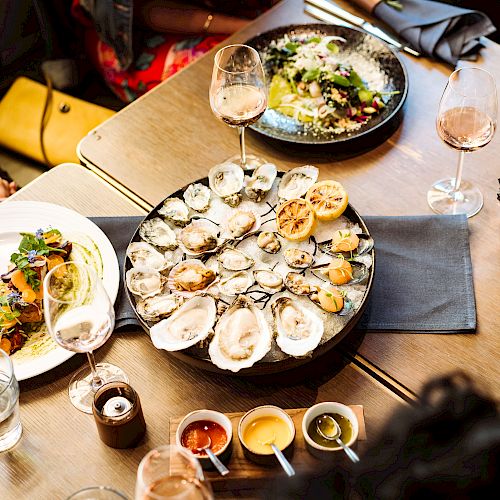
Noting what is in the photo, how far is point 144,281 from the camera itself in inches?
53.8

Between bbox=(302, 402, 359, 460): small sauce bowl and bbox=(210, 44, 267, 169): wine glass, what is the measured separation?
2.19 feet

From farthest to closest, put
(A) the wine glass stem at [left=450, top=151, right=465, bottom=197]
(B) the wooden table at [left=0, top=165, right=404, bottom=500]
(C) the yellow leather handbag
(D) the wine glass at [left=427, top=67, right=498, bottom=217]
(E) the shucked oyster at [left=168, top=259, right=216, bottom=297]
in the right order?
(C) the yellow leather handbag
(A) the wine glass stem at [left=450, top=151, right=465, bottom=197]
(D) the wine glass at [left=427, top=67, right=498, bottom=217]
(E) the shucked oyster at [left=168, top=259, right=216, bottom=297]
(B) the wooden table at [left=0, top=165, right=404, bottom=500]

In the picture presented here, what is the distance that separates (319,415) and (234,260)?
36cm

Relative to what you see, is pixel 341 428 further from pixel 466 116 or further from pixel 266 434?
pixel 466 116

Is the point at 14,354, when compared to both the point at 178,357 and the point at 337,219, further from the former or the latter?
the point at 337,219

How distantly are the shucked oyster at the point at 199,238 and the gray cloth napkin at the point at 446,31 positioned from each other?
0.89 meters

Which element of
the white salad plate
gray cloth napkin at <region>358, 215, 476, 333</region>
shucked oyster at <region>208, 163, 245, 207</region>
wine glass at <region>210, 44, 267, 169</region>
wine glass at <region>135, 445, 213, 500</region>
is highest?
wine glass at <region>210, 44, 267, 169</region>

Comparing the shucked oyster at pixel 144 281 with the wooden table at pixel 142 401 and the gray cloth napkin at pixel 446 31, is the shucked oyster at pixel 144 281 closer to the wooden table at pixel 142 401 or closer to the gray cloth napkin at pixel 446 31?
the wooden table at pixel 142 401

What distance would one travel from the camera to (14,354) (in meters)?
1.36

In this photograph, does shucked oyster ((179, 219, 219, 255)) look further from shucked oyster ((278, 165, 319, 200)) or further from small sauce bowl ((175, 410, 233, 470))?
small sauce bowl ((175, 410, 233, 470))

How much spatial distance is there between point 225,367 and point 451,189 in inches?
29.1

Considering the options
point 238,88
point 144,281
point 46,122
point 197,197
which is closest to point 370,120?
point 238,88

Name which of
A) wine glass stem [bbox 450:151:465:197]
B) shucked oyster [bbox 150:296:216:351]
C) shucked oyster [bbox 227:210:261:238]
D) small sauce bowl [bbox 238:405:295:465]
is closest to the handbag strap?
shucked oyster [bbox 227:210:261:238]

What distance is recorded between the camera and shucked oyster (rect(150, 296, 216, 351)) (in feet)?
4.12
